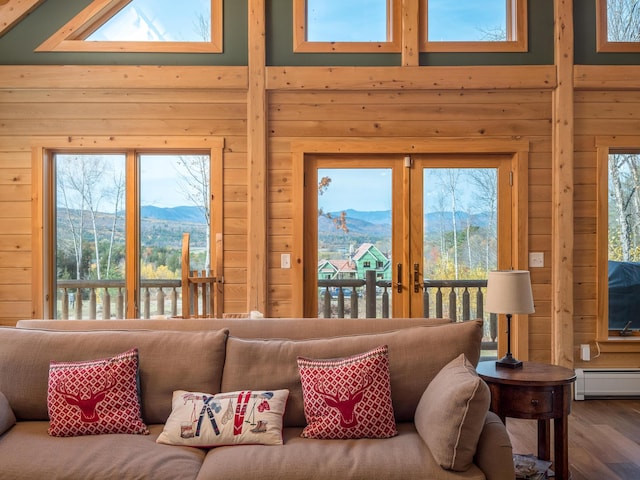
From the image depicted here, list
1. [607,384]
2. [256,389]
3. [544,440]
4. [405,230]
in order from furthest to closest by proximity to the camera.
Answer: [405,230]
[607,384]
[544,440]
[256,389]

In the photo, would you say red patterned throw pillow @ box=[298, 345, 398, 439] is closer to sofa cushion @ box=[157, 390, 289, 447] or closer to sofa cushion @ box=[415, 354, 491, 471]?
sofa cushion @ box=[157, 390, 289, 447]

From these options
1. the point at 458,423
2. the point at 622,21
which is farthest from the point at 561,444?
the point at 622,21

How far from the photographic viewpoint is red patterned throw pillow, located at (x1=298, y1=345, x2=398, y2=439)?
2424mm

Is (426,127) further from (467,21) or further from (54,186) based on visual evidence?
(54,186)

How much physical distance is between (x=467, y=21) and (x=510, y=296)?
2.81m

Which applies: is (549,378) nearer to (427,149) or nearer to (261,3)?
(427,149)

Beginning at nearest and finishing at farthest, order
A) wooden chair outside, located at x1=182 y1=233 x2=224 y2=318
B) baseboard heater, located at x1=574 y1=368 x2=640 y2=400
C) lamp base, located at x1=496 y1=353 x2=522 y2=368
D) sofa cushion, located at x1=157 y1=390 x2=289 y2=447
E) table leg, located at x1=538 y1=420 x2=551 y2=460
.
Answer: sofa cushion, located at x1=157 y1=390 x2=289 y2=447
lamp base, located at x1=496 y1=353 x2=522 y2=368
table leg, located at x1=538 y1=420 x2=551 y2=460
wooden chair outside, located at x1=182 y1=233 x2=224 y2=318
baseboard heater, located at x1=574 y1=368 x2=640 y2=400

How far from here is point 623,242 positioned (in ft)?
16.3

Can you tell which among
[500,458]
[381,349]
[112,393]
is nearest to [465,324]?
[381,349]

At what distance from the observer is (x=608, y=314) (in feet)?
16.1

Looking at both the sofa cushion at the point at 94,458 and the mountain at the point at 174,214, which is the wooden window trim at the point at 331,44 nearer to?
the mountain at the point at 174,214

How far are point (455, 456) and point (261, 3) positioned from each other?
385 centimetres

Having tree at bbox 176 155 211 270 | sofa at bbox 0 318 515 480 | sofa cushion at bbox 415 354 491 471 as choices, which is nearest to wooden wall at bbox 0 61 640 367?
tree at bbox 176 155 211 270

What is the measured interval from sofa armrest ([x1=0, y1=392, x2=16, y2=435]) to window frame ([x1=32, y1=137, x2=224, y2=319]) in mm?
2315
